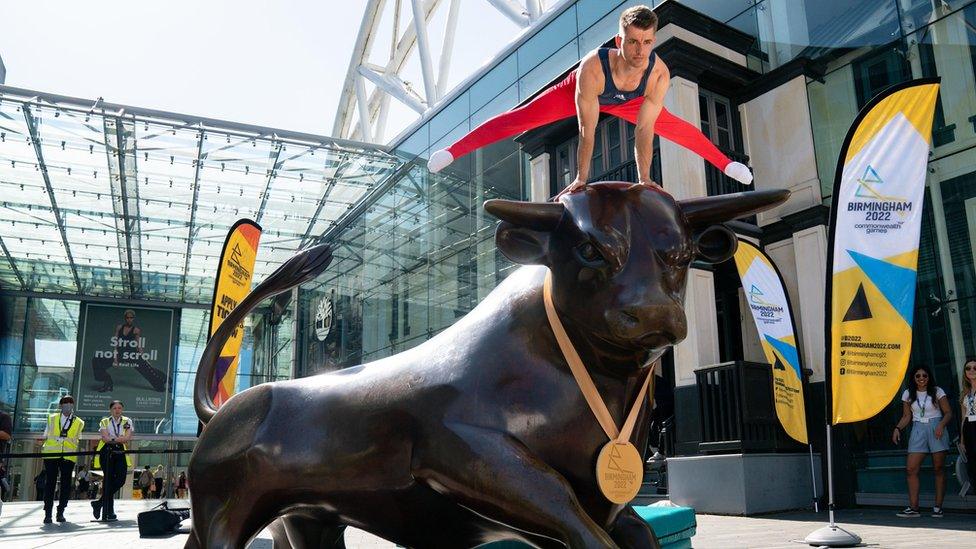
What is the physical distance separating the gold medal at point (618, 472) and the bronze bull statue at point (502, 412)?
0.02m

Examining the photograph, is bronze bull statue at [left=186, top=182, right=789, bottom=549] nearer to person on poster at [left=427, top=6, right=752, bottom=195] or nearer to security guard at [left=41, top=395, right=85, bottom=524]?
person on poster at [left=427, top=6, right=752, bottom=195]

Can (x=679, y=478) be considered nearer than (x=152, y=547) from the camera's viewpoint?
No

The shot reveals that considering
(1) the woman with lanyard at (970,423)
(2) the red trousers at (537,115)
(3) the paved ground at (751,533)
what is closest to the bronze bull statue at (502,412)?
(2) the red trousers at (537,115)

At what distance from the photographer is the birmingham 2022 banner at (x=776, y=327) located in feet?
31.6

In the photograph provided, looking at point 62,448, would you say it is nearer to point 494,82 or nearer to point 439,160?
point 439,160

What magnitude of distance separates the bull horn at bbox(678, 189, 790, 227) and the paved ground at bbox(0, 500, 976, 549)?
4114 mm

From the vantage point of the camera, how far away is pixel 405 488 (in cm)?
134

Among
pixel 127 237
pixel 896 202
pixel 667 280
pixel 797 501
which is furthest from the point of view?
pixel 127 237

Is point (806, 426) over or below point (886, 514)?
over

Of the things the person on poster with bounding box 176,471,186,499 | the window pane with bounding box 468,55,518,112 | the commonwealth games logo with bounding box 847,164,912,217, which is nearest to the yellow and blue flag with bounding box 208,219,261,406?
the commonwealth games logo with bounding box 847,164,912,217

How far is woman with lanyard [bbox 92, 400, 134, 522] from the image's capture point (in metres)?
11.3

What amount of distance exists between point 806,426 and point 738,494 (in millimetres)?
1479

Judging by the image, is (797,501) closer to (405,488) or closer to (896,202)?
(896,202)

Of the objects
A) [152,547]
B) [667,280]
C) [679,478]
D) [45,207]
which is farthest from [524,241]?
[45,207]
